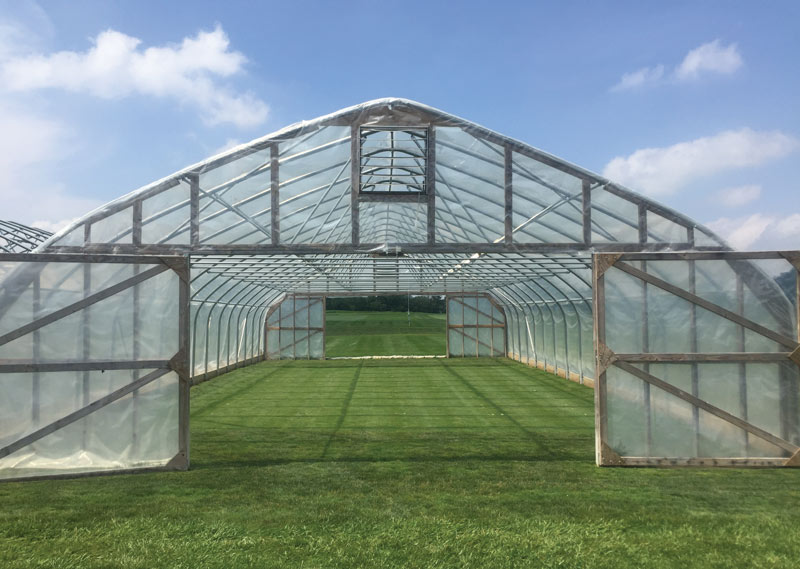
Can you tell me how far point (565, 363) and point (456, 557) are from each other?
16334 mm

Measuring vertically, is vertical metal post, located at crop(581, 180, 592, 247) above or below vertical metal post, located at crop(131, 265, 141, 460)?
above

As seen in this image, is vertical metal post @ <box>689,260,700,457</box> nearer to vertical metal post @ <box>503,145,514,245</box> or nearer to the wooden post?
vertical metal post @ <box>503,145,514,245</box>

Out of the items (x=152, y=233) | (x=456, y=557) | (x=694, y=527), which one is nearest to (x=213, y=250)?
(x=152, y=233)

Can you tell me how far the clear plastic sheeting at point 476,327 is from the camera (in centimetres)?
3075

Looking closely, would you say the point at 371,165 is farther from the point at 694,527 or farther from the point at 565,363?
the point at 565,363

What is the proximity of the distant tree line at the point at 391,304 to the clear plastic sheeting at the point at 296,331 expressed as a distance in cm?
3751

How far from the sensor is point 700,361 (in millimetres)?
9102

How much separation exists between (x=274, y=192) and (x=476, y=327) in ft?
73.8

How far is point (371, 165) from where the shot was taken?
1068 cm

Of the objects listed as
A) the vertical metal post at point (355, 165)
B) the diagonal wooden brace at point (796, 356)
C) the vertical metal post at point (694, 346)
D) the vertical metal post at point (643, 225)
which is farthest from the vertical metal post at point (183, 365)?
the diagonal wooden brace at point (796, 356)

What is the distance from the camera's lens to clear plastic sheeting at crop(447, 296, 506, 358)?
30.8m

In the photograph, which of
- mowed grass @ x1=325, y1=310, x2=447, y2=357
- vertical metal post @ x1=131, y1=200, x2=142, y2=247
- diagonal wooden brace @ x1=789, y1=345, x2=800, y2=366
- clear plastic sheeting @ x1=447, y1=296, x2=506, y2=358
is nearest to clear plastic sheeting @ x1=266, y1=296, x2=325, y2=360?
mowed grass @ x1=325, y1=310, x2=447, y2=357

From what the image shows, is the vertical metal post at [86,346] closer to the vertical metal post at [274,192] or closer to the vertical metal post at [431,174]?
the vertical metal post at [274,192]

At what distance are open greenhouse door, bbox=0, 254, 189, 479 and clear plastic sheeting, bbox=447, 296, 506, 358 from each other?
22469 mm
